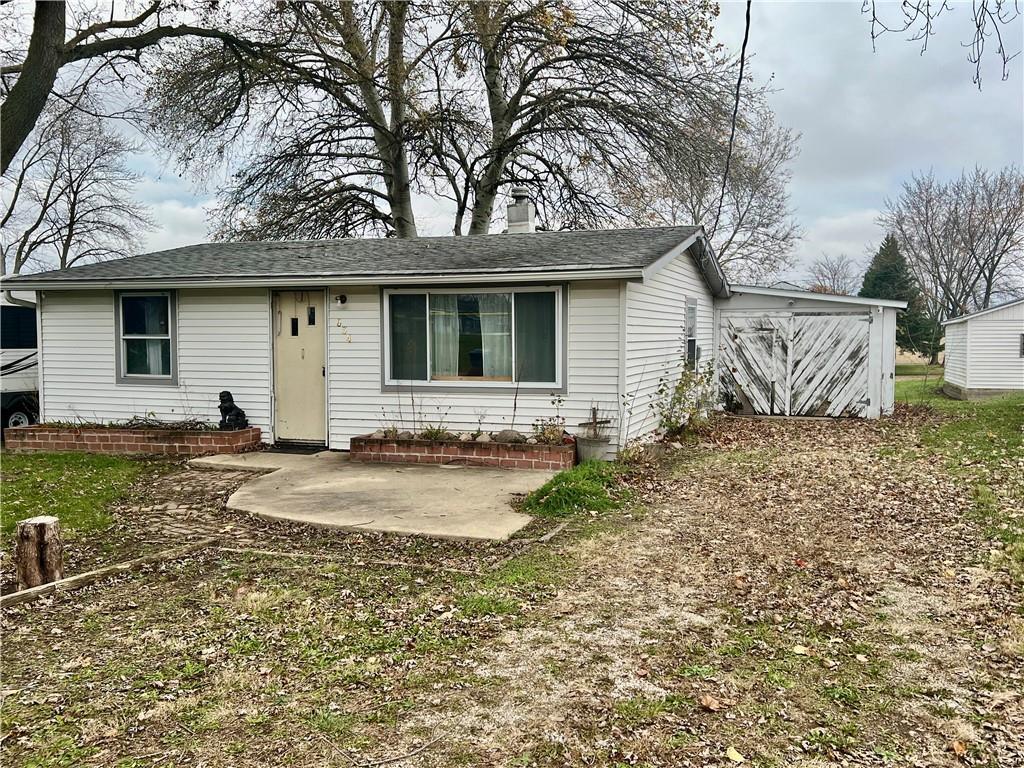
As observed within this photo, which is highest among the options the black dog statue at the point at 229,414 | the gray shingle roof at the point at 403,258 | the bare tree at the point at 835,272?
the bare tree at the point at 835,272

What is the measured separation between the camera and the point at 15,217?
95.9ft

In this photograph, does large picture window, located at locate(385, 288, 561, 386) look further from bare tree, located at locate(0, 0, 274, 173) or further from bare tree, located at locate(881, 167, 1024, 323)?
bare tree, located at locate(881, 167, 1024, 323)

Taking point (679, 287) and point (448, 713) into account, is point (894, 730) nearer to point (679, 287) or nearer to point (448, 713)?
point (448, 713)

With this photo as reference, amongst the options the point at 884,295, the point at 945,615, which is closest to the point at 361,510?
the point at 945,615

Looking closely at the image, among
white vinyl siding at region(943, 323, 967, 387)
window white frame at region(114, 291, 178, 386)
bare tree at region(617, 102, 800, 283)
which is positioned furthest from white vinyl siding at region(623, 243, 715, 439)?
bare tree at region(617, 102, 800, 283)

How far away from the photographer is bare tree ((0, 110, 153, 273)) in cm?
2864

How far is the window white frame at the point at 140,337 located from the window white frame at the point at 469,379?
11.2ft

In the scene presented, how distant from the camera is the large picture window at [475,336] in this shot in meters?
9.73

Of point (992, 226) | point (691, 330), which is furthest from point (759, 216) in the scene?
point (691, 330)

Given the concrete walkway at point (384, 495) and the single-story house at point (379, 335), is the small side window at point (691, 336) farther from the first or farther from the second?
the concrete walkway at point (384, 495)

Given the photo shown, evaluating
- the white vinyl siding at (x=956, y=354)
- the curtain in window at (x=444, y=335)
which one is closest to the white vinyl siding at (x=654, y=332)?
the curtain in window at (x=444, y=335)

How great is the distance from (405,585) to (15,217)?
105 feet

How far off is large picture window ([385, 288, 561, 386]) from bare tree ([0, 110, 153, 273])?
2416cm

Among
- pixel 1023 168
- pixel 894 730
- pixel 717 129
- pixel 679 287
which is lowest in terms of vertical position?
pixel 894 730
